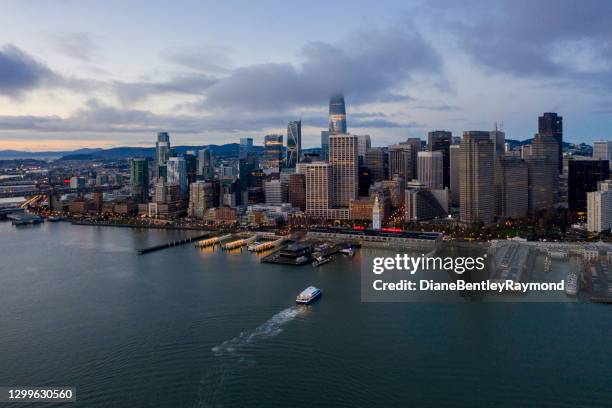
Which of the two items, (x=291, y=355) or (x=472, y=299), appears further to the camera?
(x=472, y=299)

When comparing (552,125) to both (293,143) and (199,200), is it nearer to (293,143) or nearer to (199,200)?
(293,143)

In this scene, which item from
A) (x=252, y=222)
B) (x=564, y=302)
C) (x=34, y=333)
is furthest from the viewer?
(x=252, y=222)

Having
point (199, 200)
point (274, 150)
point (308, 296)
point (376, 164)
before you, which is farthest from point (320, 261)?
point (274, 150)

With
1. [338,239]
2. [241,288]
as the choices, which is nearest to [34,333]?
[241,288]

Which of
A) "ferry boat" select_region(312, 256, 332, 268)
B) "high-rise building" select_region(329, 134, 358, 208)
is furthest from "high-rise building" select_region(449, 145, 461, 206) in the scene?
"ferry boat" select_region(312, 256, 332, 268)

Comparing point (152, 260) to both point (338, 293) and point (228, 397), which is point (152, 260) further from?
point (228, 397)

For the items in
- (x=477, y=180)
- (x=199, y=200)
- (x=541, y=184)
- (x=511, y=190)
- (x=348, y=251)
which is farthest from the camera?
(x=199, y=200)

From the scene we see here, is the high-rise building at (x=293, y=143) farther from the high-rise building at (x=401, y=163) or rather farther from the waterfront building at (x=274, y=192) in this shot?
the waterfront building at (x=274, y=192)
